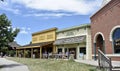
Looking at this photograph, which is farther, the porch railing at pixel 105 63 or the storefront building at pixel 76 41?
the storefront building at pixel 76 41

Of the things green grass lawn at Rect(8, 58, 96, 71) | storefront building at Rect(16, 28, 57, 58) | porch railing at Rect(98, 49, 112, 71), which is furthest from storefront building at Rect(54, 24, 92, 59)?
porch railing at Rect(98, 49, 112, 71)

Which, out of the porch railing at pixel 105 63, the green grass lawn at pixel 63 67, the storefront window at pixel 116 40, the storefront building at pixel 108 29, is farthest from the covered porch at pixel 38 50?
the porch railing at pixel 105 63

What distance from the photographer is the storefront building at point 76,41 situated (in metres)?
34.4

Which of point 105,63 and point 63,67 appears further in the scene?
point 63,67

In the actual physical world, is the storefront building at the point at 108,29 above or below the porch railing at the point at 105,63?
above

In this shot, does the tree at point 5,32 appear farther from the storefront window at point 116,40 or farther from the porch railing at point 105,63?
the porch railing at point 105,63

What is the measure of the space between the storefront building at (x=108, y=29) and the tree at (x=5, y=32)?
11.7m

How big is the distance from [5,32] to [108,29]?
14.5m

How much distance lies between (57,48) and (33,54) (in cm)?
831

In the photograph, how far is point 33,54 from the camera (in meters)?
50.8

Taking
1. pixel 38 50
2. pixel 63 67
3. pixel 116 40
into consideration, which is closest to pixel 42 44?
pixel 38 50

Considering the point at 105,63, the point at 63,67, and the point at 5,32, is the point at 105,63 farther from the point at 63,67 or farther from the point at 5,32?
Result: the point at 5,32

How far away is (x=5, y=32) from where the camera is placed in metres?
32.7

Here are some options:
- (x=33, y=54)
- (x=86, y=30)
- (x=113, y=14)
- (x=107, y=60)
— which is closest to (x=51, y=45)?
(x=33, y=54)
